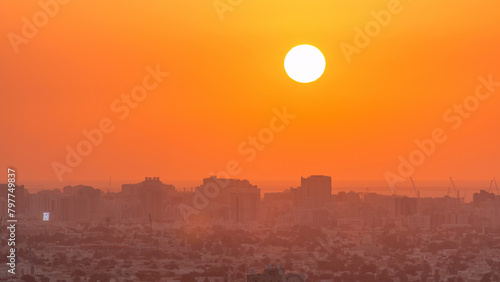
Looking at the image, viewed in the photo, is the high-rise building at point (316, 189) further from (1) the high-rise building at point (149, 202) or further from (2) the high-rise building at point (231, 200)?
(1) the high-rise building at point (149, 202)

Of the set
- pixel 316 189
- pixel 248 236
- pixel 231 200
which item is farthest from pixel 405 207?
pixel 248 236

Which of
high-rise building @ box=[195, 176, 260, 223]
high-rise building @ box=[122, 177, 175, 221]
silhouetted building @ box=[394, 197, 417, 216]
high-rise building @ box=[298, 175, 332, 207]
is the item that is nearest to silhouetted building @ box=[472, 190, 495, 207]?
silhouetted building @ box=[394, 197, 417, 216]

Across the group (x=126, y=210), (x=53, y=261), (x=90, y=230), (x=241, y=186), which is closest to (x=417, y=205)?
(x=241, y=186)

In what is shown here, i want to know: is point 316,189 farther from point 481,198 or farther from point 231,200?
point 481,198

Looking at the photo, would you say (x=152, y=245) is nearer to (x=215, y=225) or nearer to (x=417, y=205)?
(x=215, y=225)

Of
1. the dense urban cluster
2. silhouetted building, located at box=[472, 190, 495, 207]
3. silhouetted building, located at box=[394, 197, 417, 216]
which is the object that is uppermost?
silhouetted building, located at box=[472, 190, 495, 207]

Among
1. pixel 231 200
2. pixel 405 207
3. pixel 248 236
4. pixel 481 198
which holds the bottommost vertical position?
pixel 248 236

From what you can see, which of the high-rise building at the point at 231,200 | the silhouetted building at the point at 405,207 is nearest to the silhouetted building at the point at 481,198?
the silhouetted building at the point at 405,207

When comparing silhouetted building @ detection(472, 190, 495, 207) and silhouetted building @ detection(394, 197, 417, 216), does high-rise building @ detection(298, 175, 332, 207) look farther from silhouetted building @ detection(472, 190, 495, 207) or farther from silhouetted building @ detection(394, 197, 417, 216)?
silhouetted building @ detection(472, 190, 495, 207)
